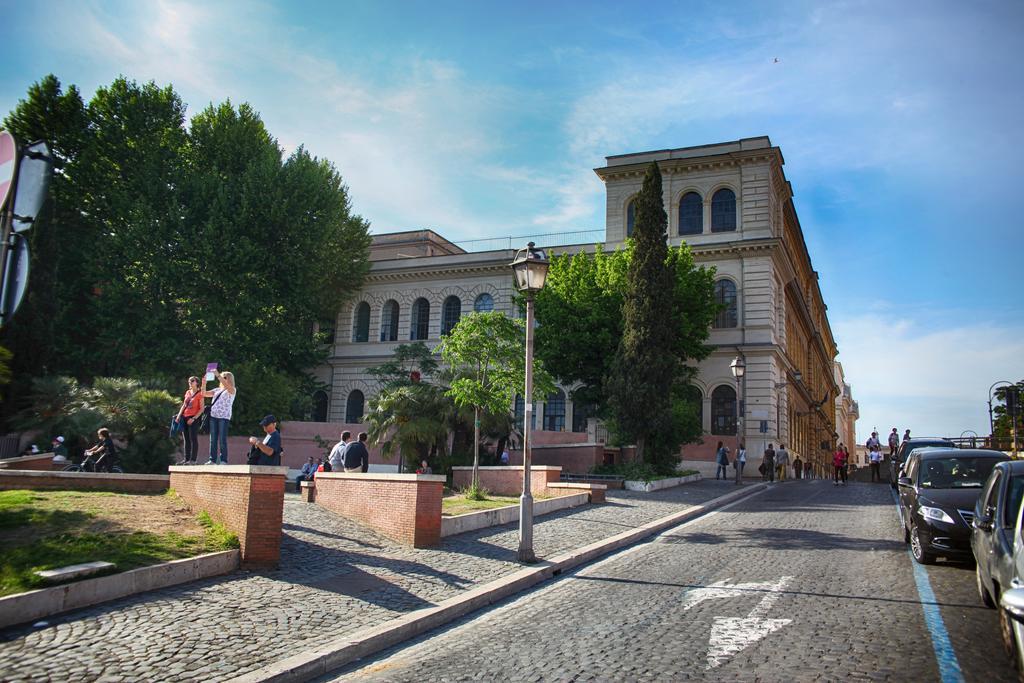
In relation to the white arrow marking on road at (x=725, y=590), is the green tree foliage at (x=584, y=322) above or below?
above

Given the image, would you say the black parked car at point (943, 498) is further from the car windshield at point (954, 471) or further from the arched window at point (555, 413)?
the arched window at point (555, 413)

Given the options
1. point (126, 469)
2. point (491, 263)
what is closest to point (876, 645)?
point (126, 469)

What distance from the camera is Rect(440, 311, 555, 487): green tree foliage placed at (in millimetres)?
19047

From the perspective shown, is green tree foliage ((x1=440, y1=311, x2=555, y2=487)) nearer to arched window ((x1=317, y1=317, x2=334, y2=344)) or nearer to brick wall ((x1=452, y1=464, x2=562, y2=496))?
brick wall ((x1=452, y1=464, x2=562, y2=496))

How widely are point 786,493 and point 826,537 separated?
1126cm

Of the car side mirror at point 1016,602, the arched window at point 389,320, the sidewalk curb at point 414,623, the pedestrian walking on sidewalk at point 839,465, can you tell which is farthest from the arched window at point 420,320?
the car side mirror at point 1016,602

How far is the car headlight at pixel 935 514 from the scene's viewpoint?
9.88 m

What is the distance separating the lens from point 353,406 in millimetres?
48469

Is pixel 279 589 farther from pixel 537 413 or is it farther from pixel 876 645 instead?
pixel 537 413

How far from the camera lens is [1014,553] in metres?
6.10

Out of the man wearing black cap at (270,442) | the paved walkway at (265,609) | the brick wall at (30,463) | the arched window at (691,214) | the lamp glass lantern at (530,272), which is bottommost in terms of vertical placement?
the paved walkway at (265,609)

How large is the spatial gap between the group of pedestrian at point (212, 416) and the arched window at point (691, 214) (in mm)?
33840

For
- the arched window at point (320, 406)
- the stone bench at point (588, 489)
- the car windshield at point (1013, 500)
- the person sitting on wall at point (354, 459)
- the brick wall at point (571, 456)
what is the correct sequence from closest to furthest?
1. the car windshield at point (1013, 500)
2. the person sitting on wall at point (354, 459)
3. the stone bench at point (588, 489)
4. the brick wall at point (571, 456)
5. the arched window at point (320, 406)

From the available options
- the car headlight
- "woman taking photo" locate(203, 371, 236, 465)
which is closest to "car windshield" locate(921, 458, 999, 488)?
the car headlight
